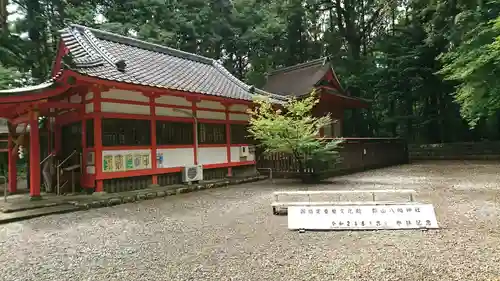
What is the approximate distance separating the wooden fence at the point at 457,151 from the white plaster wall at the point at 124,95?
662 inches

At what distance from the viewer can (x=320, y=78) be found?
54.6ft

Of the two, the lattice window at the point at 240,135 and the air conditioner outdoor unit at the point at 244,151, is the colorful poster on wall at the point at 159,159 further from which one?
the air conditioner outdoor unit at the point at 244,151

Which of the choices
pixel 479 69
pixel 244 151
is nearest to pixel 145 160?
pixel 244 151

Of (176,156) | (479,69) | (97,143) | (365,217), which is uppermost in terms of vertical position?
(479,69)

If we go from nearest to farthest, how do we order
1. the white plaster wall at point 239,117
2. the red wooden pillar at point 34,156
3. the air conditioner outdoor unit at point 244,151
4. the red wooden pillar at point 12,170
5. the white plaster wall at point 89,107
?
the red wooden pillar at point 34,156, the white plaster wall at point 89,107, the red wooden pillar at point 12,170, the white plaster wall at point 239,117, the air conditioner outdoor unit at point 244,151

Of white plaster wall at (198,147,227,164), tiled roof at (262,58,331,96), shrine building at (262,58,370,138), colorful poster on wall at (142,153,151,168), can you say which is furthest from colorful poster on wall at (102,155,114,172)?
tiled roof at (262,58,331,96)

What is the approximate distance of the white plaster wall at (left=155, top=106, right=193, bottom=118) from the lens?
30.8 ft

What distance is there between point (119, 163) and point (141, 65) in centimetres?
336

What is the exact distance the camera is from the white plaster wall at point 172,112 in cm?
939

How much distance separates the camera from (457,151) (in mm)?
19016

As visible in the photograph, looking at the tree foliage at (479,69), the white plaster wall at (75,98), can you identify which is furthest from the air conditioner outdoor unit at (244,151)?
the tree foliage at (479,69)

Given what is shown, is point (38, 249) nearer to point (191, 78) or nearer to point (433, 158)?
point (191, 78)

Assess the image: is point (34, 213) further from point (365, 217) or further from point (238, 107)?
point (238, 107)

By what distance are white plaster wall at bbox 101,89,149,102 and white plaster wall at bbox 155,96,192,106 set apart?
0.42 metres
